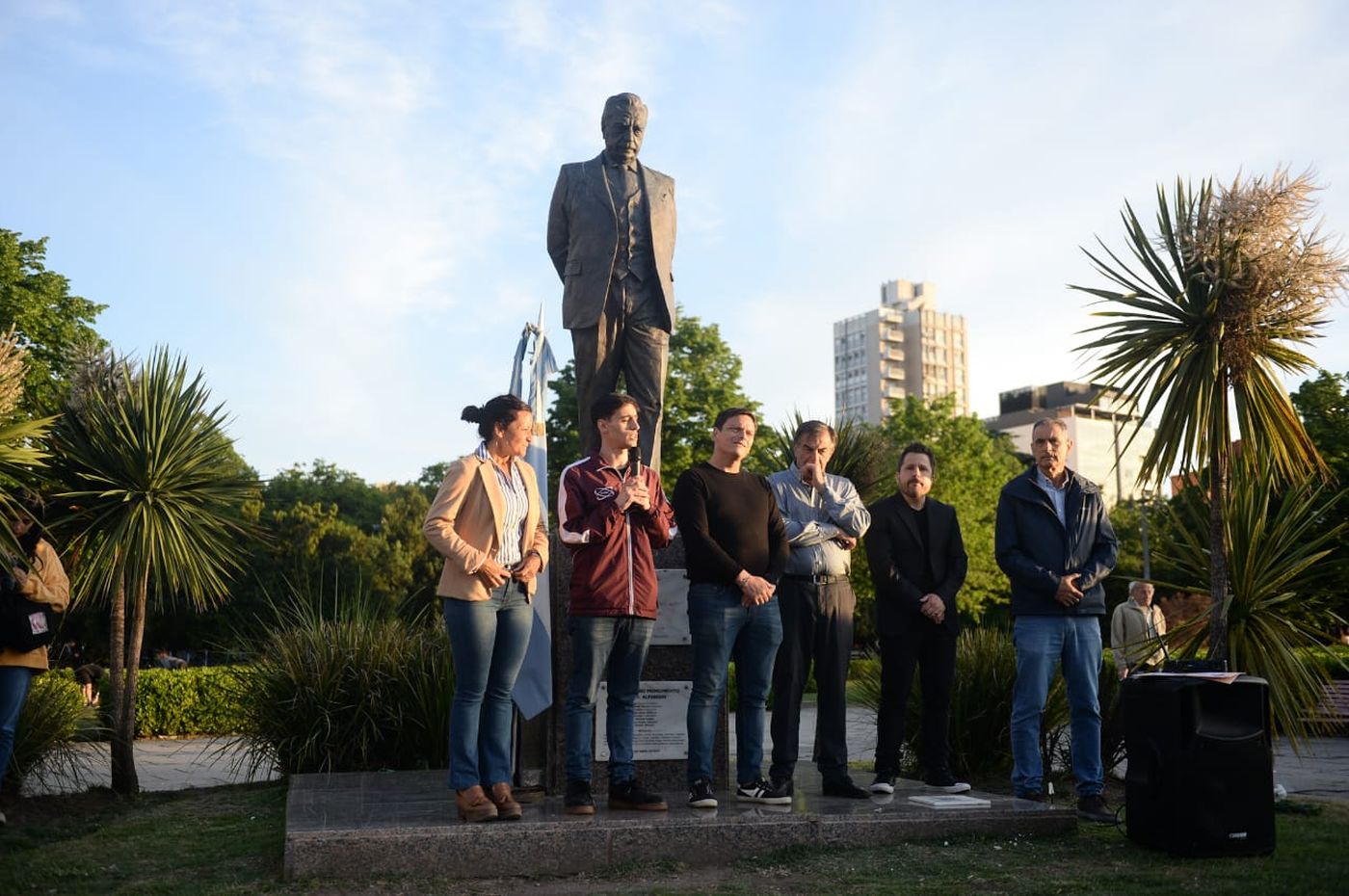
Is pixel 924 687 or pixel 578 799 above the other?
pixel 924 687

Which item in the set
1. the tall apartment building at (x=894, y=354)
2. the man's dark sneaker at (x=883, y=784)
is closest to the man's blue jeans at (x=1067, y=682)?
the man's dark sneaker at (x=883, y=784)

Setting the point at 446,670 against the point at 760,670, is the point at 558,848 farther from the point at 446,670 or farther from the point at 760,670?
the point at 446,670

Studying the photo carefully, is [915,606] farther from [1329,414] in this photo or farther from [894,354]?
[894,354]

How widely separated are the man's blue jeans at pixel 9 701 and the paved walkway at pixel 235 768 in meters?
1.96

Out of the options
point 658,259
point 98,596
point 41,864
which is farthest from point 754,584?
point 98,596

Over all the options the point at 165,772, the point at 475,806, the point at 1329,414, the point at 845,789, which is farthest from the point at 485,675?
the point at 1329,414

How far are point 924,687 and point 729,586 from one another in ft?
5.62

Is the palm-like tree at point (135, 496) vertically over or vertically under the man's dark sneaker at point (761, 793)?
over

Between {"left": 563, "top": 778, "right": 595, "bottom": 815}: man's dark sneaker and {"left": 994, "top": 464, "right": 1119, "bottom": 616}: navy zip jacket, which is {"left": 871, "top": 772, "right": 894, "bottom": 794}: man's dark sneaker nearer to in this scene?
{"left": 994, "top": 464, "right": 1119, "bottom": 616}: navy zip jacket

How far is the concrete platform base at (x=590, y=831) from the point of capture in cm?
511

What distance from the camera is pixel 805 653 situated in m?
6.21

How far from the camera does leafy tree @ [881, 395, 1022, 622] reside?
36.8 meters

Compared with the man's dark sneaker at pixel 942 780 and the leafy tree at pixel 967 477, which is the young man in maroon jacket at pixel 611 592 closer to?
the man's dark sneaker at pixel 942 780

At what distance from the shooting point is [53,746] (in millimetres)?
8656
